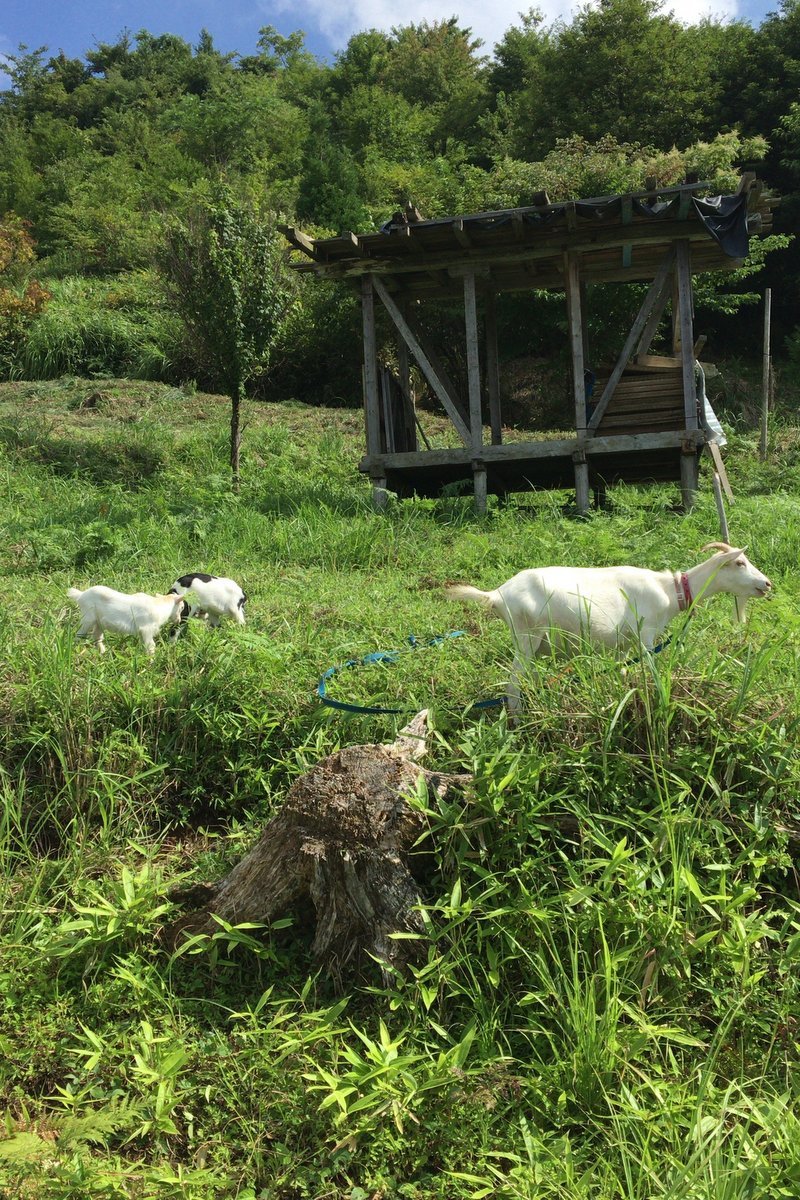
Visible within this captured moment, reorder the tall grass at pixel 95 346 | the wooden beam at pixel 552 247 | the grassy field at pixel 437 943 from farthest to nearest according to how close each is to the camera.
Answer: the tall grass at pixel 95 346, the wooden beam at pixel 552 247, the grassy field at pixel 437 943

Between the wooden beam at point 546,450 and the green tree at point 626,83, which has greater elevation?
the green tree at point 626,83

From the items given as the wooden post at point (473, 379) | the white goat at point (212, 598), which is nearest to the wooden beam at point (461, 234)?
the wooden post at point (473, 379)

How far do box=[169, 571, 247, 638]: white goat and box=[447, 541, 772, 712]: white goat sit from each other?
7.13 ft

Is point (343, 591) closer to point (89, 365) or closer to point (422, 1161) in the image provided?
point (422, 1161)

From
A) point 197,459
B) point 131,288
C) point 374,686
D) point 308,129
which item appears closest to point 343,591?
point 374,686

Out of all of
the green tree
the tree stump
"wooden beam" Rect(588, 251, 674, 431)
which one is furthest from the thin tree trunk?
the green tree

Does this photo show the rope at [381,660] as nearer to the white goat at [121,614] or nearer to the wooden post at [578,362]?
the white goat at [121,614]

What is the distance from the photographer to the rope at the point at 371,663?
165 inches

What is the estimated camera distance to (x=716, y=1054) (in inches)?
114

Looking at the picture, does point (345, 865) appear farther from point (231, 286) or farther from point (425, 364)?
point (231, 286)

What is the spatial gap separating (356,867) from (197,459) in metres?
12.2

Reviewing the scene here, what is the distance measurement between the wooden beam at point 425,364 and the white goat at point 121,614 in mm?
7202

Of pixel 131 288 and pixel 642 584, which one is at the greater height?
pixel 131 288

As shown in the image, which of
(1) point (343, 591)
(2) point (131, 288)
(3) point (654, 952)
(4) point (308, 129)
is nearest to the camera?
(3) point (654, 952)
